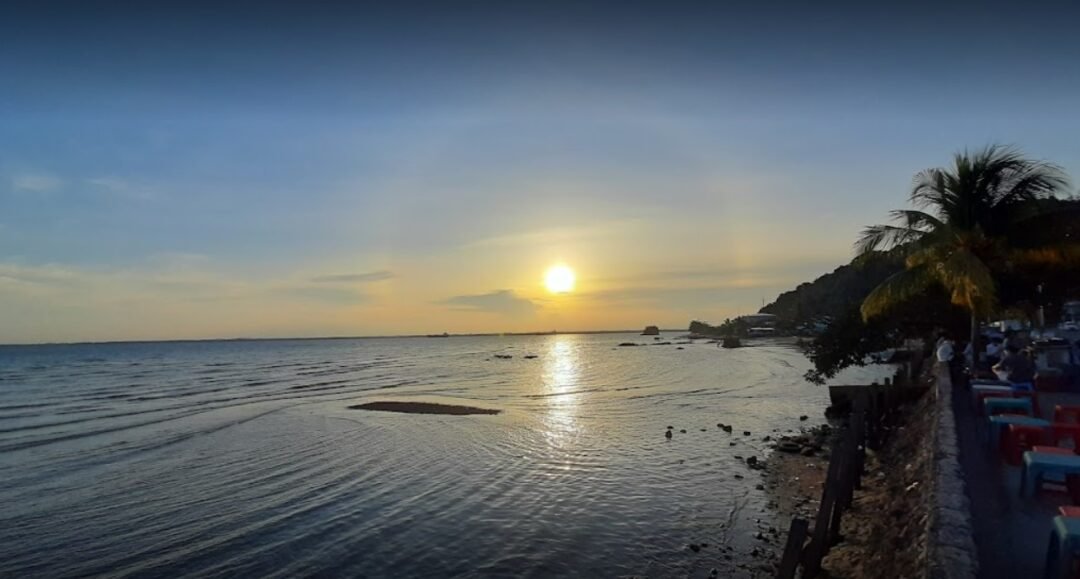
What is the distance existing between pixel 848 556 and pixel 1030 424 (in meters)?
3.61

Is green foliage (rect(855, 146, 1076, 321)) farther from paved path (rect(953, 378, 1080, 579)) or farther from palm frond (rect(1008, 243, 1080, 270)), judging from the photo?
paved path (rect(953, 378, 1080, 579))

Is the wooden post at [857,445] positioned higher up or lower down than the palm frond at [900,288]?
lower down

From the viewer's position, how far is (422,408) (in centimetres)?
3700

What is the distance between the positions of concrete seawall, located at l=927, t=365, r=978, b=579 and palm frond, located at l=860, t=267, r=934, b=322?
12.3m

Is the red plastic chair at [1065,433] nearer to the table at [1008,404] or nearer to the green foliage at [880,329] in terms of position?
the table at [1008,404]

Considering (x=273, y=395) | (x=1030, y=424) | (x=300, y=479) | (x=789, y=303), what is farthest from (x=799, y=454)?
(x=789, y=303)

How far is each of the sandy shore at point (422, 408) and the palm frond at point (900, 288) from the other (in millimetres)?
20855

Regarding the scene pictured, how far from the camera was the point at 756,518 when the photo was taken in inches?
575

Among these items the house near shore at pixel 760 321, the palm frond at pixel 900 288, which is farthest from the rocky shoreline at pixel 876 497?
the house near shore at pixel 760 321

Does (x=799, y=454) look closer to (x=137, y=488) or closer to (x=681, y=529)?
(x=681, y=529)

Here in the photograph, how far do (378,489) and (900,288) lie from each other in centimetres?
1721

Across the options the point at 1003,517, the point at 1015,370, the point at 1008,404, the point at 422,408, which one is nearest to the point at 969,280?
the point at 1015,370

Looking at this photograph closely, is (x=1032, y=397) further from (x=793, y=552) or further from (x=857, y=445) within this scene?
(x=793, y=552)

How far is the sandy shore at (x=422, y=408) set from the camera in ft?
117
